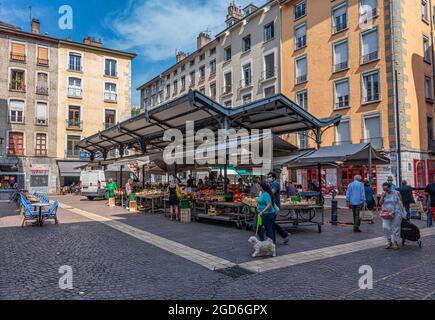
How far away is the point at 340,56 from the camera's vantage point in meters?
25.3

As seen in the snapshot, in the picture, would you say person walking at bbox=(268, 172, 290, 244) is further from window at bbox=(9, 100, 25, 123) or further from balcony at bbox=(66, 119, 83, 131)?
window at bbox=(9, 100, 25, 123)

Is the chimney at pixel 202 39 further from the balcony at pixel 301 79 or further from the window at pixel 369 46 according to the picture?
the window at pixel 369 46

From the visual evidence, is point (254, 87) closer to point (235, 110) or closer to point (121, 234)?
point (235, 110)

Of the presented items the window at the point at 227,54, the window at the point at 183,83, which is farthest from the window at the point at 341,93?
the window at the point at 183,83

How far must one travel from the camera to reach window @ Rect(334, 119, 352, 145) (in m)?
24.4

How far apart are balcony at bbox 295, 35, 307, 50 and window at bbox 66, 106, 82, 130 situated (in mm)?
22489

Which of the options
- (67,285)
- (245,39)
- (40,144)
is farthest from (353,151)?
(40,144)

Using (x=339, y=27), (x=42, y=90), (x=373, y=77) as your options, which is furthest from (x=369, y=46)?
(x=42, y=90)

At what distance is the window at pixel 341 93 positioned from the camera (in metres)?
24.7

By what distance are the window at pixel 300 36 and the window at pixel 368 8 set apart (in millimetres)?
4864

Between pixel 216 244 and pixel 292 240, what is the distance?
6.35 ft

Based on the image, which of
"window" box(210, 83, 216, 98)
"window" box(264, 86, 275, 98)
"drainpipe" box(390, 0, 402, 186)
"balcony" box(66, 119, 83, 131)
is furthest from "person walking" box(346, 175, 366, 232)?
"balcony" box(66, 119, 83, 131)

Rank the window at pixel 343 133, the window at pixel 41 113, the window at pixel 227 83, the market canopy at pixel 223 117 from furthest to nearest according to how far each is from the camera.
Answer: the window at pixel 227 83
the window at pixel 41 113
the window at pixel 343 133
the market canopy at pixel 223 117

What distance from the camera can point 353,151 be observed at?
1270cm
